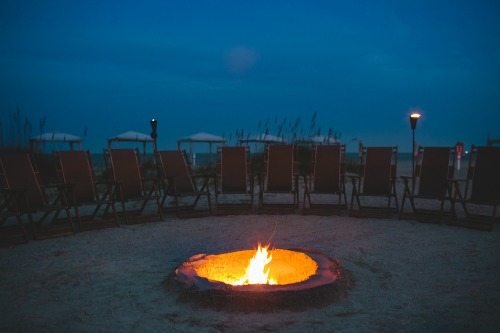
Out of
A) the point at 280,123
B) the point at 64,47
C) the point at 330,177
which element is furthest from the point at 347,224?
the point at 64,47

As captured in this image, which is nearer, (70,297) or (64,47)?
(70,297)

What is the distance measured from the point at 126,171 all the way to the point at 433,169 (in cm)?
498

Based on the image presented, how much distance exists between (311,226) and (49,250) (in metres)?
3.30

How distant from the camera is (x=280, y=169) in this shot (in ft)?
20.5

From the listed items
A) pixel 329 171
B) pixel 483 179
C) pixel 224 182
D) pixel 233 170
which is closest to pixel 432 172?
pixel 483 179

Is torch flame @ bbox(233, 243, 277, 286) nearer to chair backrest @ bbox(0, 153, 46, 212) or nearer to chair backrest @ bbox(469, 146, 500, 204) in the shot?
chair backrest @ bbox(0, 153, 46, 212)

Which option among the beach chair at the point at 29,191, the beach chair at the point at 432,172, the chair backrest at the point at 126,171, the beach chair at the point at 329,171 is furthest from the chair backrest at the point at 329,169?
the beach chair at the point at 29,191

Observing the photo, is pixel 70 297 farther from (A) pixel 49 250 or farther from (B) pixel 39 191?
(B) pixel 39 191

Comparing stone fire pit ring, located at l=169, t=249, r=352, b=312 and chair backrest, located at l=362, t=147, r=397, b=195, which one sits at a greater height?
chair backrest, located at l=362, t=147, r=397, b=195

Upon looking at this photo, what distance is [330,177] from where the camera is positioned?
6.08 m

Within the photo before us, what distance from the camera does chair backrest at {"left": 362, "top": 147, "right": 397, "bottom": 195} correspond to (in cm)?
583

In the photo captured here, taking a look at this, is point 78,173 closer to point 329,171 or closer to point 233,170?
point 233,170

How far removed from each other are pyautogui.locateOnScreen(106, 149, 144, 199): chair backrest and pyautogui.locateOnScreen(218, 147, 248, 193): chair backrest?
4.66 feet

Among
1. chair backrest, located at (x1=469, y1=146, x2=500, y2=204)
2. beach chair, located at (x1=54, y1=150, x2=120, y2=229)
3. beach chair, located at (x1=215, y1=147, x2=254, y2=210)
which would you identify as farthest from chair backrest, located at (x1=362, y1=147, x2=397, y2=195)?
beach chair, located at (x1=54, y1=150, x2=120, y2=229)
